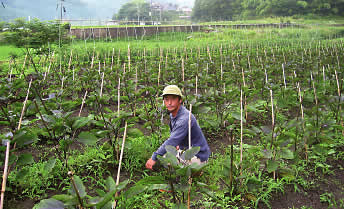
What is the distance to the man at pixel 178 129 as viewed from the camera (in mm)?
2102

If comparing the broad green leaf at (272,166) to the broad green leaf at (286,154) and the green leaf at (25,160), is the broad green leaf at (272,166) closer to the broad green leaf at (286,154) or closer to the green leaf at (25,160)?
the broad green leaf at (286,154)

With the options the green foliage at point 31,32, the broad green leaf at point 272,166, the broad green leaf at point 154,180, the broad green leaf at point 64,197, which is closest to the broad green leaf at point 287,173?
the broad green leaf at point 272,166

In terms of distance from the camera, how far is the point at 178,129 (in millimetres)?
2125

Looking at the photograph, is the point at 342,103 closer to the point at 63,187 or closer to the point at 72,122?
the point at 72,122

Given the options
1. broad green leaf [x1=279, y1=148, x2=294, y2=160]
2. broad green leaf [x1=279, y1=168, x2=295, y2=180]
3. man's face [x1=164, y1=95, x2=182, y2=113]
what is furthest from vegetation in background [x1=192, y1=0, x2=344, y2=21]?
broad green leaf [x1=279, y1=148, x2=294, y2=160]

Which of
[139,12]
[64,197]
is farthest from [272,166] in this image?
[139,12]

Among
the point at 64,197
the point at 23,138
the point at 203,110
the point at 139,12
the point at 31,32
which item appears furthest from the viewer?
the point at 139,12

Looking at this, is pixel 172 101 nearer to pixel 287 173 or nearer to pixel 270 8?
pixel 287 173

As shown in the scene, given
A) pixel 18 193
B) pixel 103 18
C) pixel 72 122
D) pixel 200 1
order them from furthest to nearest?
pixel 200 1 → pixel 103 18 → pixel 18 193 → pixel 72 122

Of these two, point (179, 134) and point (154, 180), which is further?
point (179, 134)

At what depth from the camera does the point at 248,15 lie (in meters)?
31.6

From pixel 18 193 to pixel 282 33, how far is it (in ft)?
64.0

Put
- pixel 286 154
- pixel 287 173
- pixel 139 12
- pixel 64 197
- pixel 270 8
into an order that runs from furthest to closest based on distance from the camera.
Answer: pixel 270 8 < pixel 139 12 < pixel 287 173 < pixel 286 154 < pixel 64 197

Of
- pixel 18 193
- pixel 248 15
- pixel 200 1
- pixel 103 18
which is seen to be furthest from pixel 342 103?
pixel 200 1
